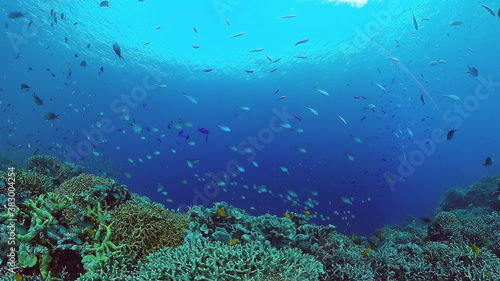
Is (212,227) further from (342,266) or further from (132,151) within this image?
(132,151)

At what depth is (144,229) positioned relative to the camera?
4.87 metres

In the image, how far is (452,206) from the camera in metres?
19.8

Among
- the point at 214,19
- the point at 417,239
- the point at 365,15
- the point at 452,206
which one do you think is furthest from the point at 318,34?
the point at 417,239

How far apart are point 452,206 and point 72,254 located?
25.7m
